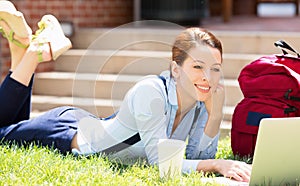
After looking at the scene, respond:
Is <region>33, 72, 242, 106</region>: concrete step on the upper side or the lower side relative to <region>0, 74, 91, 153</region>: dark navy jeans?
lower

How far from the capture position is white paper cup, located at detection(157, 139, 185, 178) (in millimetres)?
2650

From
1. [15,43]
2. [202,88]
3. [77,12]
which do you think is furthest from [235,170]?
[77,12]

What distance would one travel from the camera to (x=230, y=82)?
4.97m

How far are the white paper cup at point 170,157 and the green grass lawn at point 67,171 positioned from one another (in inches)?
1.4

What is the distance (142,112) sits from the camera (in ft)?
9.37

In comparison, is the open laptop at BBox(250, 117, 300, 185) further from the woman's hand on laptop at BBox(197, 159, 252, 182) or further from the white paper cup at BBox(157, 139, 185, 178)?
the white paper cup at BBox(157, 139, 185, 178)

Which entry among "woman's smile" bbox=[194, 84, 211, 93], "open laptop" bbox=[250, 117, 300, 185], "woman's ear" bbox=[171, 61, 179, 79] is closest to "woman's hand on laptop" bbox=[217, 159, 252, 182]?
"open laptop" bbox=[250, 117, 300, 185]

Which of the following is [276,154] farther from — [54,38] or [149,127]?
[54,38]

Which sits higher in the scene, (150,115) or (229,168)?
(150,115)

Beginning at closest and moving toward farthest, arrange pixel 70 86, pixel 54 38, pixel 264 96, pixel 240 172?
1. pixel 240 172
2. pixel 264 96
3. pixel 54 38
4. pixel 70 86

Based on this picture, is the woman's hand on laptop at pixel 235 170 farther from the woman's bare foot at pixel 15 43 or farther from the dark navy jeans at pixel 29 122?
the woman's bare foot at pixel 15 43

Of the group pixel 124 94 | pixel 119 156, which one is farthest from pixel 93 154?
pixel 124 94

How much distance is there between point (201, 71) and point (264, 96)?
536mm

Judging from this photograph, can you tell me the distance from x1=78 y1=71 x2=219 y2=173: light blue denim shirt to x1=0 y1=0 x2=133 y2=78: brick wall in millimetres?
2278
